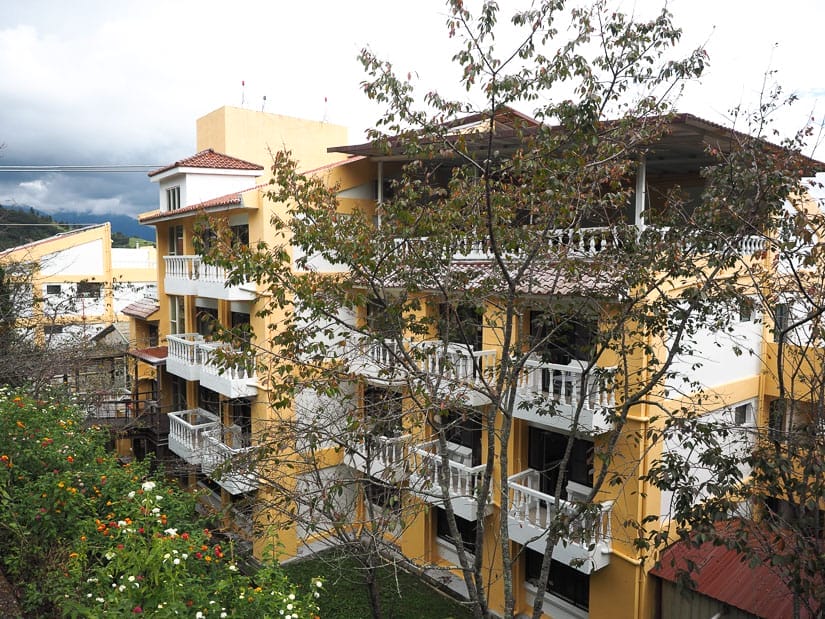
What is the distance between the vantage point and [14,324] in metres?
16.4

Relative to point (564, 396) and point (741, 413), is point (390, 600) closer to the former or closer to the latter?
point (564, 396)


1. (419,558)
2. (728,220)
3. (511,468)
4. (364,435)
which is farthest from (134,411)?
(728,220)

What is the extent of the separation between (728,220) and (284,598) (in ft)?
21.0

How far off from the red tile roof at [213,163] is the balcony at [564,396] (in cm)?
1271

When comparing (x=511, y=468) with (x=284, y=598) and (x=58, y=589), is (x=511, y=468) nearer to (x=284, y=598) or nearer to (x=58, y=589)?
(x=284, y=598)

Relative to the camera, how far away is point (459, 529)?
48.6 feet

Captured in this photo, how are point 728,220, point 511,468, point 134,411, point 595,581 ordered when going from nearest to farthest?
point 728,220, point 595,581, point 511,468, point 134,411

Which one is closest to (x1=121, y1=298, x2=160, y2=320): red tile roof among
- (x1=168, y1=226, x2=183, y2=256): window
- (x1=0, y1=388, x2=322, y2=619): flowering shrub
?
(x1=168, y1=226, x2=183, y2=256): window

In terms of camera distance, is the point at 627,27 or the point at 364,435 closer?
the point at 627,27

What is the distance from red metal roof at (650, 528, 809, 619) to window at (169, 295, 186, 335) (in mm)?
17435

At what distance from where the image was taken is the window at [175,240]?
2178 cm

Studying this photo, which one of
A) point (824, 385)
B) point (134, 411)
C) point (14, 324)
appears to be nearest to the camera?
point (824, 385)

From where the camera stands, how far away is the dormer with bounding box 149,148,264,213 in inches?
755

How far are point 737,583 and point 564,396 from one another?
4.03 m
